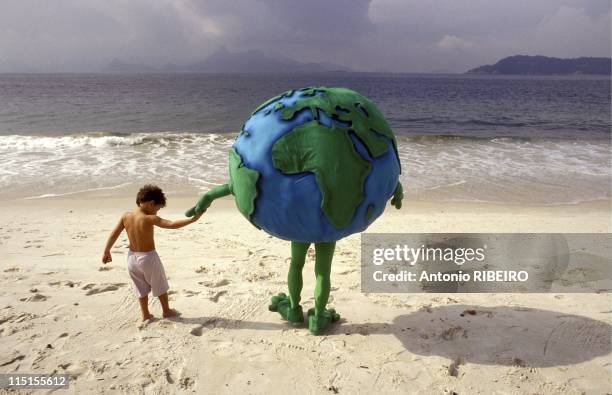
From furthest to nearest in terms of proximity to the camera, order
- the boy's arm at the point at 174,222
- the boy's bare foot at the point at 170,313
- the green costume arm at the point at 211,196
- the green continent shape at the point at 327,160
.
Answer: the boy's bare foot at the point at 170,313, the boy's arm at the point at 174,222, the green costume arm at the point at 211,196, the green continent shape at the point at 327,160

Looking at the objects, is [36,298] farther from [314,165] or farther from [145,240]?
[314,165]

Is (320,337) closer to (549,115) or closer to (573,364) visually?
(573,364)

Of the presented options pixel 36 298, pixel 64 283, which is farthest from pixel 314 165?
pixel 64 283

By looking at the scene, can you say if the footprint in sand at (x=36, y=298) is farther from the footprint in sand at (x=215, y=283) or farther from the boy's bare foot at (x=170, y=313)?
the footprint in sand at (x=215, y=283)

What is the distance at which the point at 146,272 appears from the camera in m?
4.04

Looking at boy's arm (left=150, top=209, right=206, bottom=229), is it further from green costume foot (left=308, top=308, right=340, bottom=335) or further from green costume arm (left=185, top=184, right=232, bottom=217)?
green costume foot (left=308, top=308, right=340, bottom=335)

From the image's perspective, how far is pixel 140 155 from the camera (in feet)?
43.3

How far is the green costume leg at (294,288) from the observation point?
3937 mm

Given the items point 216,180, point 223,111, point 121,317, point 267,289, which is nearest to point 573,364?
point 267,289

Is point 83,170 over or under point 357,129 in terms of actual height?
under

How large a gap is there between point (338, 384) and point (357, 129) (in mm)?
1837

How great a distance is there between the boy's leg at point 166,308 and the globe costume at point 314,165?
1.43 m

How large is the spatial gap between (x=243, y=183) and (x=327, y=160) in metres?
0.63

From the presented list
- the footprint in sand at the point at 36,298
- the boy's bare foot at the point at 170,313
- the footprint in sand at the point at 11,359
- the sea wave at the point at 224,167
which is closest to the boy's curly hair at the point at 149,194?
the boy's bare foot at the point at 170,313
